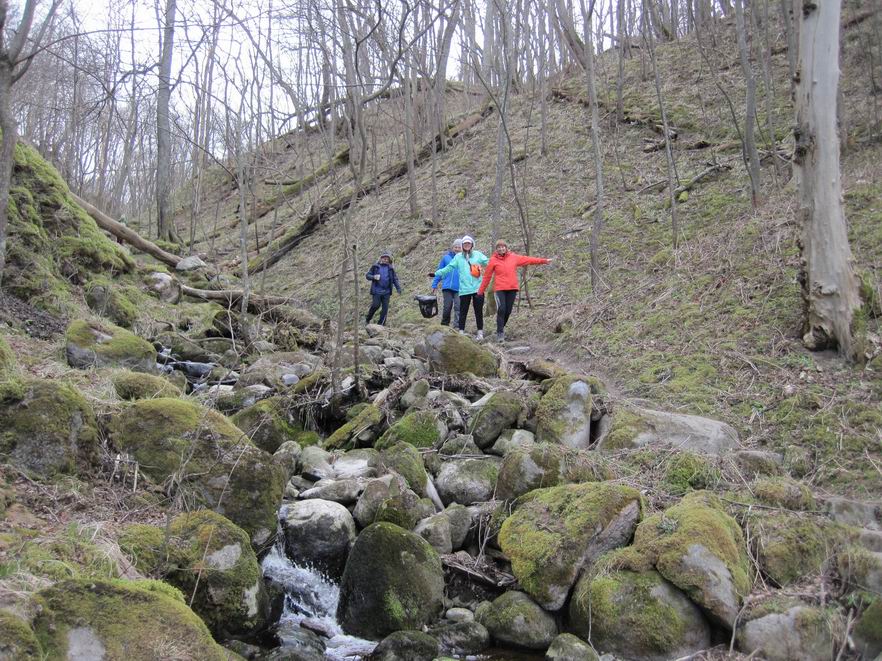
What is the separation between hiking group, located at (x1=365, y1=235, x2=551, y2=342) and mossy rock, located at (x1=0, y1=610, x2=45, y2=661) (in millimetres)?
8665

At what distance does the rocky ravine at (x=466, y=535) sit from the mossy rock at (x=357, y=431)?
0.10 ft

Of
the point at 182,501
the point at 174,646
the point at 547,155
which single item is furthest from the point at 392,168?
the point at 174,646

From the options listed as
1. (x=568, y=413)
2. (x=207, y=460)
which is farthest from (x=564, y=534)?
(x=207, y=460)

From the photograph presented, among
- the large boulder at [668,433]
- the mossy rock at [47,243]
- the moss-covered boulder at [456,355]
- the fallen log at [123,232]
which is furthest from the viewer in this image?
the fallen log at [123,232]

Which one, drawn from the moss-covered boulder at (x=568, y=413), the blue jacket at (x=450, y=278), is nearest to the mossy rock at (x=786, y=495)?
the moss-covered boulder at (x=568, y=413)

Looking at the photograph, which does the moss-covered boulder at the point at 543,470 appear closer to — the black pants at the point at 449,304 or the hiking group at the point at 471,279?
the hiking group at the point at 471,279

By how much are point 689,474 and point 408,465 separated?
2.48 meters

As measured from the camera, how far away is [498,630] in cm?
466

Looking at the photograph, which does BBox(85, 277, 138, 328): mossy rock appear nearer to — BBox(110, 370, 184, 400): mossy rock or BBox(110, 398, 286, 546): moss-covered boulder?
BBox(110, 370, 184, 400): mossy rock

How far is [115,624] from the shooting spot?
3172 millimetres

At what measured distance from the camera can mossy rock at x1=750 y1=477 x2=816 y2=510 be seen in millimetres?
5172

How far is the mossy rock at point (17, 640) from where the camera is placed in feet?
9.03

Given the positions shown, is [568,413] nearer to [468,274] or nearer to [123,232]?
[468,274]

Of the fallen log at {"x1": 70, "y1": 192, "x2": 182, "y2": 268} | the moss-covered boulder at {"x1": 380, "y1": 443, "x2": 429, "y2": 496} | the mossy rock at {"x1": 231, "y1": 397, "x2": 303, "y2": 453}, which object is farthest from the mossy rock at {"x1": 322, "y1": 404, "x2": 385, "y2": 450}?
the fallen log at {"x1": 70, "y1": 192, "x2": 182, "y2": 268}
